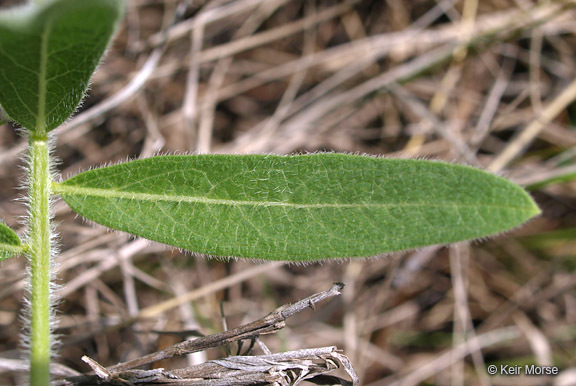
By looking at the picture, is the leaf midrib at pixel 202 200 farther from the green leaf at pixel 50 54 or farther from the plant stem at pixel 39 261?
the green leaf at pixel 50 54

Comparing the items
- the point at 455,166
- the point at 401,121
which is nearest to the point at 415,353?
the point at 401,121

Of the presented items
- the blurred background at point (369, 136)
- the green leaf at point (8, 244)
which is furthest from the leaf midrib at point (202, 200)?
the blurred background at point (369, 136)

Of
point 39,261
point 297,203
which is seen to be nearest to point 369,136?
point 297,203

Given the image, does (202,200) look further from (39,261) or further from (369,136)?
(369,136)

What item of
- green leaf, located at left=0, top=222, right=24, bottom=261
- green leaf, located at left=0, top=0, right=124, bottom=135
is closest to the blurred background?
green leaf, located at left=0, top=222, right=24, bottom=261

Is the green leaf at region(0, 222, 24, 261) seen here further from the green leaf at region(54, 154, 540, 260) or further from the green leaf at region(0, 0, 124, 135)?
the green leaf at region(0, 0, 124, 135)
